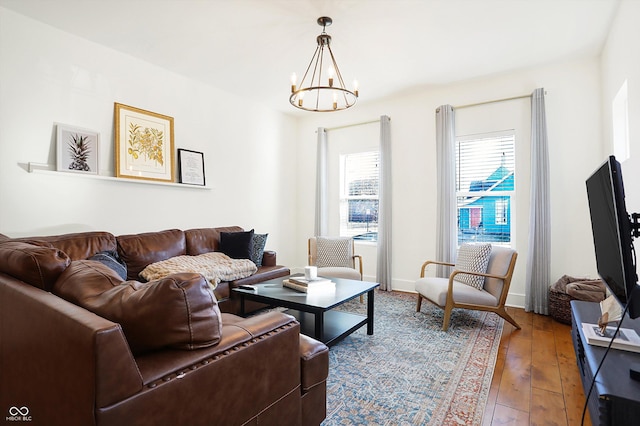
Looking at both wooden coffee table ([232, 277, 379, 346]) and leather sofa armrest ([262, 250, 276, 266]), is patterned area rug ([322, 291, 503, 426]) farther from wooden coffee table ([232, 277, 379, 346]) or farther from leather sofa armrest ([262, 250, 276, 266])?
leather sofa armrest ([262, 250, 276, 266])

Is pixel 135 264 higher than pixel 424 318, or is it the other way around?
pixel 135 264

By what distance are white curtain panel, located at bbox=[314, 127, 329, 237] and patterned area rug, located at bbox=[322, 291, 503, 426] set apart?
216 centimetres

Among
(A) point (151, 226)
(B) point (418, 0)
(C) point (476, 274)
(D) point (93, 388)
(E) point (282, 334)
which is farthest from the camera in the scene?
(A) point (151, 226)

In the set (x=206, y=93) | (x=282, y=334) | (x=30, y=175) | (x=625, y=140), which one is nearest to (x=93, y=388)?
(x=282, y=334)

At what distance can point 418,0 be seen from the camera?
103 inches

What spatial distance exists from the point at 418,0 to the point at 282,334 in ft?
8.87

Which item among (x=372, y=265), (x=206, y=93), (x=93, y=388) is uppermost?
(x=206, y=93)

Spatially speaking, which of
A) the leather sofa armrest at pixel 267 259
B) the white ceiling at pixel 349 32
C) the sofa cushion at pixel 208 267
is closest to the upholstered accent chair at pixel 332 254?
the leather sofa armrest at pixel 267 259

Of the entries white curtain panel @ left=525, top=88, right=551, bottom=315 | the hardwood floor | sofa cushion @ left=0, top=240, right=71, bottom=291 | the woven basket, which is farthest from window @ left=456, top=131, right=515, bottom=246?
sofa cushion @ left=0, top=240, right=71, bottom=291

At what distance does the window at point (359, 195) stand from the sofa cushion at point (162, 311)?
4.17 m

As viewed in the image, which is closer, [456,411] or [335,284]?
[456,411]

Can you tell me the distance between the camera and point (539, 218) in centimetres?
366

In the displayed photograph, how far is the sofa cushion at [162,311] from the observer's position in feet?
3.39

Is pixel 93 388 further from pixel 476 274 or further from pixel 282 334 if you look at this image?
pixel 476 274
